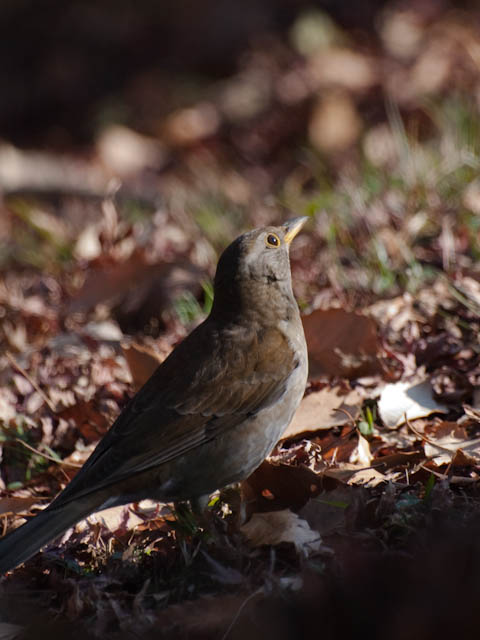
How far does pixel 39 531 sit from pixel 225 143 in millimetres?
7918

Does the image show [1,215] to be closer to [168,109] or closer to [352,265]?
[168,109]

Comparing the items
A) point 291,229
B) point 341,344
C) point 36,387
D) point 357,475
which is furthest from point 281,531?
point 36,387

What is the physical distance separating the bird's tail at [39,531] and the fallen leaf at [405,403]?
146cm

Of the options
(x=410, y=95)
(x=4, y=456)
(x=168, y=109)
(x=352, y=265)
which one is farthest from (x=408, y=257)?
(x=168, y=109)


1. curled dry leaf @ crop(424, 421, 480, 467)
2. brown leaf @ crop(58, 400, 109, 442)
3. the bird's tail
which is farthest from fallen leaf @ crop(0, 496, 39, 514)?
curled dry leaf @ crop(424, 421, 480, 467)

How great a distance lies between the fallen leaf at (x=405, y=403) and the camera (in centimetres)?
425

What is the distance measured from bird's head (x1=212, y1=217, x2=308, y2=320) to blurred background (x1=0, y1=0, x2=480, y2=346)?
1.06m

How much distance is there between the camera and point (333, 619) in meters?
2.09

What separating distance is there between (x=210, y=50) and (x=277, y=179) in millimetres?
4151

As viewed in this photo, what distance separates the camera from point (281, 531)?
328 cm

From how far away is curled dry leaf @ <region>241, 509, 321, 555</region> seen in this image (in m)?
3.22

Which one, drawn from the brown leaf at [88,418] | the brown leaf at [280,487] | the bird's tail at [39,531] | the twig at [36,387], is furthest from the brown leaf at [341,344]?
the bird's tail at [39,531]

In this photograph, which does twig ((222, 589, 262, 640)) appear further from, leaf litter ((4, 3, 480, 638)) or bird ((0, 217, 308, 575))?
bird ((0, 217, 308, 575))

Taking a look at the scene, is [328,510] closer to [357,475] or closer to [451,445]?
[357,475]
